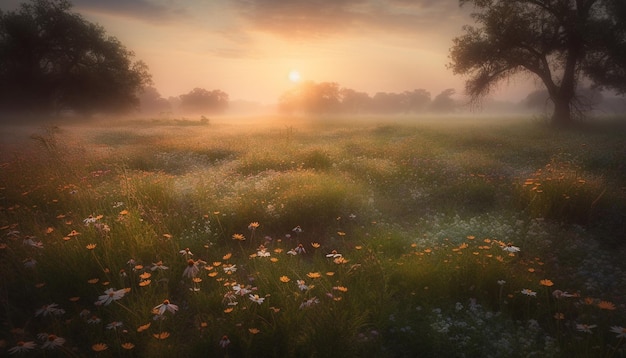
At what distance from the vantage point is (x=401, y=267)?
5547mm

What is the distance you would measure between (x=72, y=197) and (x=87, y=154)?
23.8 ft

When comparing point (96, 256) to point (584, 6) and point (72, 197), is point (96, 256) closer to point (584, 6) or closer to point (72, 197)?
point (72, 197)

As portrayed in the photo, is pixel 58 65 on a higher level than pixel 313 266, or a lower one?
higher

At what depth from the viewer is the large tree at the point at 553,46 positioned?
69.5 ft

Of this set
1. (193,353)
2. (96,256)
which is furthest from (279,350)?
(96,256)

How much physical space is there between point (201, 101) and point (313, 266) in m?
110

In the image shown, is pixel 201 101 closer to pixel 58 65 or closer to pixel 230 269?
pixel 58 65

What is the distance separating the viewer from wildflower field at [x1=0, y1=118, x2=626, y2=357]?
3926 mm

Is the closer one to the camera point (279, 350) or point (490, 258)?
point (279, 350)

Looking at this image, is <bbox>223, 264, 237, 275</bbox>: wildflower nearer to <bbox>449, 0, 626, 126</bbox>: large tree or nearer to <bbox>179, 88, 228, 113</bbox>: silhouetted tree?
<bbox>449, 0, 626, 126</bbox>: large tree

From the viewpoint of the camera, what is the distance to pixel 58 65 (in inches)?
1460

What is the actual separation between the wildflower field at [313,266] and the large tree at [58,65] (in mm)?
32094

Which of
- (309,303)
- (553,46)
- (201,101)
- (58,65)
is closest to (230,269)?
(309,303)

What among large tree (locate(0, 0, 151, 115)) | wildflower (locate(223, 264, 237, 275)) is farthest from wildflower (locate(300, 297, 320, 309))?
large tree (locate(0, 0, 151, 115))
